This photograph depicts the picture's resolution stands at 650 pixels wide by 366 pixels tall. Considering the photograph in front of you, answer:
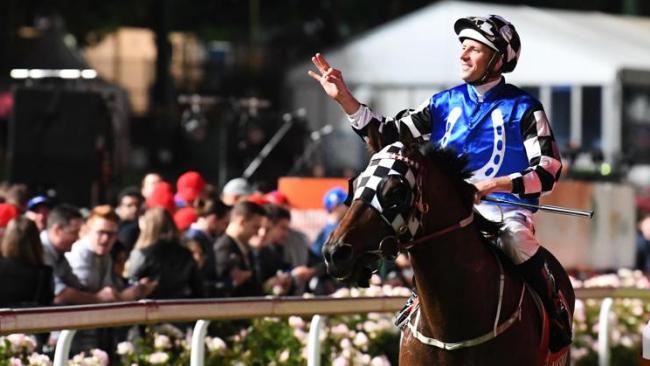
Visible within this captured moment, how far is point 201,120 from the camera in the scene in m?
19.8

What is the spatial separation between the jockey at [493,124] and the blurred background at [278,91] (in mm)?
8343

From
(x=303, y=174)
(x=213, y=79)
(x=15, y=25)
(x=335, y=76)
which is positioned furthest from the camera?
(x=213, y=79)

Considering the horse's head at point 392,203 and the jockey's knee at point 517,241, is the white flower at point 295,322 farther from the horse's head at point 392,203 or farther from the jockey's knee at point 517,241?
the horse's head at point 392,203

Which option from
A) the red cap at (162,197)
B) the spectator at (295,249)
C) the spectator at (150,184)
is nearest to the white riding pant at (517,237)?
the spectator at (295,249)

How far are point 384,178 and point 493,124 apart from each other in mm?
983

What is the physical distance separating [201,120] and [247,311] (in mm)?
12649

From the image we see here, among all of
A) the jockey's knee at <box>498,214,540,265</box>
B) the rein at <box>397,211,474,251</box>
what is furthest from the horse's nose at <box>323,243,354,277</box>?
the jockey's knee at <box>498,214,540,265</box>

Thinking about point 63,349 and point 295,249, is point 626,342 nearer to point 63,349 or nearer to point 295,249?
point 295,249

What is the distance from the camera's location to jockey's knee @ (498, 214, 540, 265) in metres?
6.21

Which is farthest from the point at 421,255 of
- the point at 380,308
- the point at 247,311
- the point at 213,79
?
the point at 213,79

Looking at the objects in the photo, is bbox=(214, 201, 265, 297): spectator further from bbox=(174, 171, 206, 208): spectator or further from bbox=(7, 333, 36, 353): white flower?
bbox=(7, 333, 36, 353): white flower

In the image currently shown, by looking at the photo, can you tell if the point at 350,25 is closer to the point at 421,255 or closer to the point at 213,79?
the point at 213,79

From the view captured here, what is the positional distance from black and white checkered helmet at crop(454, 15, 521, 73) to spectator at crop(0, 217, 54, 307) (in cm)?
283

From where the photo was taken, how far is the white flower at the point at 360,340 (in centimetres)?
880
